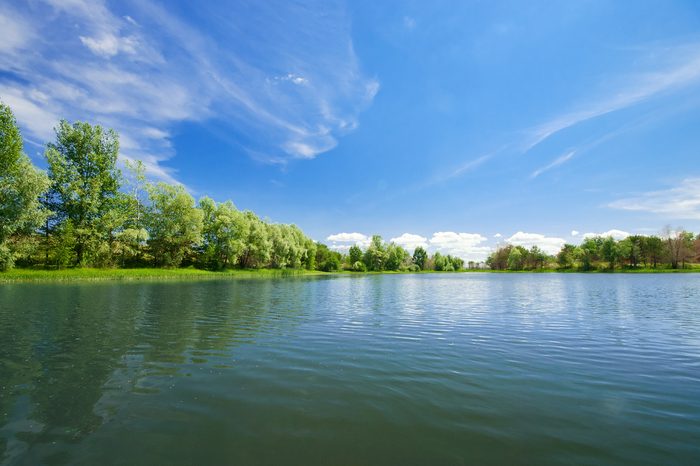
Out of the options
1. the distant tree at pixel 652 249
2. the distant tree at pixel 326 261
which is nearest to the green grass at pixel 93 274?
the distant tree at pixel 326 261

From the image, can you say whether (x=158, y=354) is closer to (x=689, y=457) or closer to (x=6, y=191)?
(x=689, y=457)

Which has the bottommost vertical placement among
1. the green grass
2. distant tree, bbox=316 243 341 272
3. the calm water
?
the calm water

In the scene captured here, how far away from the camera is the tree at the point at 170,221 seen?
82.8 meters

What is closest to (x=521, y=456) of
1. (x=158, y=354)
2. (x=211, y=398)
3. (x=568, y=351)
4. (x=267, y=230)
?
(x=211, y=398)

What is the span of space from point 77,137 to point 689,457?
92317mm

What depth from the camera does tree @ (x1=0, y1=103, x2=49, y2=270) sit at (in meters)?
51.2

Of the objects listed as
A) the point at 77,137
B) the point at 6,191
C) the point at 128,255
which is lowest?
the point at 128,255

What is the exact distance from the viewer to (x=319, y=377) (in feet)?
36.1

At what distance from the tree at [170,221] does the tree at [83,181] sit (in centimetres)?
1183

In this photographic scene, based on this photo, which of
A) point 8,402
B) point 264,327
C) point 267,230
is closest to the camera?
point 8,402

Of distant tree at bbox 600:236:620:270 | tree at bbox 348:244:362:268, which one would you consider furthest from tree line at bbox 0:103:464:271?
distant tree at bbox 600:236:620:270

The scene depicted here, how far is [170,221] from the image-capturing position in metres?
82.4

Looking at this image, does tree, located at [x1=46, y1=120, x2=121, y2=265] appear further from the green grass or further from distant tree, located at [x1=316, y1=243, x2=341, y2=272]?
distant tree, located at [x1=316, y1=243, x2=341, y2=272]

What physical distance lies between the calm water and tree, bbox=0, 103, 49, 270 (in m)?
46.8
